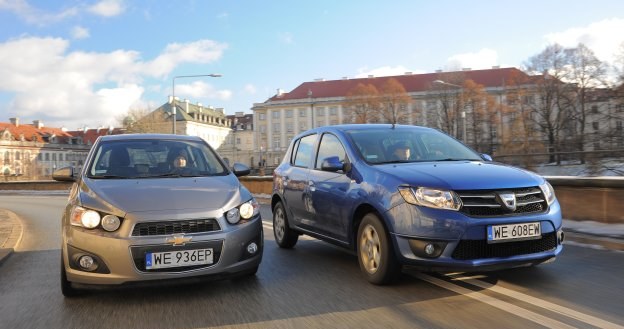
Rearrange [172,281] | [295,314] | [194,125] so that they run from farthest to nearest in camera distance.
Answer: [194,125]
[172,281]
[295,314]

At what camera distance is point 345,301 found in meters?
4.64

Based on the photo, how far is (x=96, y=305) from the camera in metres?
4.76

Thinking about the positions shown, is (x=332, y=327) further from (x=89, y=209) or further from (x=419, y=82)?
(x=419, y=82)

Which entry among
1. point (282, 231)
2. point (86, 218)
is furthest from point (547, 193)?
point (86, 218)

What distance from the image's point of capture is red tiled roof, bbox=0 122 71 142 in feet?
369

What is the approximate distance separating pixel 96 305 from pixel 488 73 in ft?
353

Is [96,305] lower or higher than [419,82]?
lower

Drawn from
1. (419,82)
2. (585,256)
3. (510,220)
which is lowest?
(585,256)

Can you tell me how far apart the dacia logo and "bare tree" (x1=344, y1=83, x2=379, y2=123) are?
3312 inches

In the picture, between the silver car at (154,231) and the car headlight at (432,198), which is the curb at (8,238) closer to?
the silver car at (154,231)

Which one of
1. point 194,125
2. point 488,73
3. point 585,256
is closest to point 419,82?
point 488,73

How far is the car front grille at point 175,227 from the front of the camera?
15.2 feet

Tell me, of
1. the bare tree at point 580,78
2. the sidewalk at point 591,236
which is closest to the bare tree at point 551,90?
the bare tree at point 580,78

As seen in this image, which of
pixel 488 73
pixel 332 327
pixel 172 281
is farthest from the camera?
pixel 488 73
